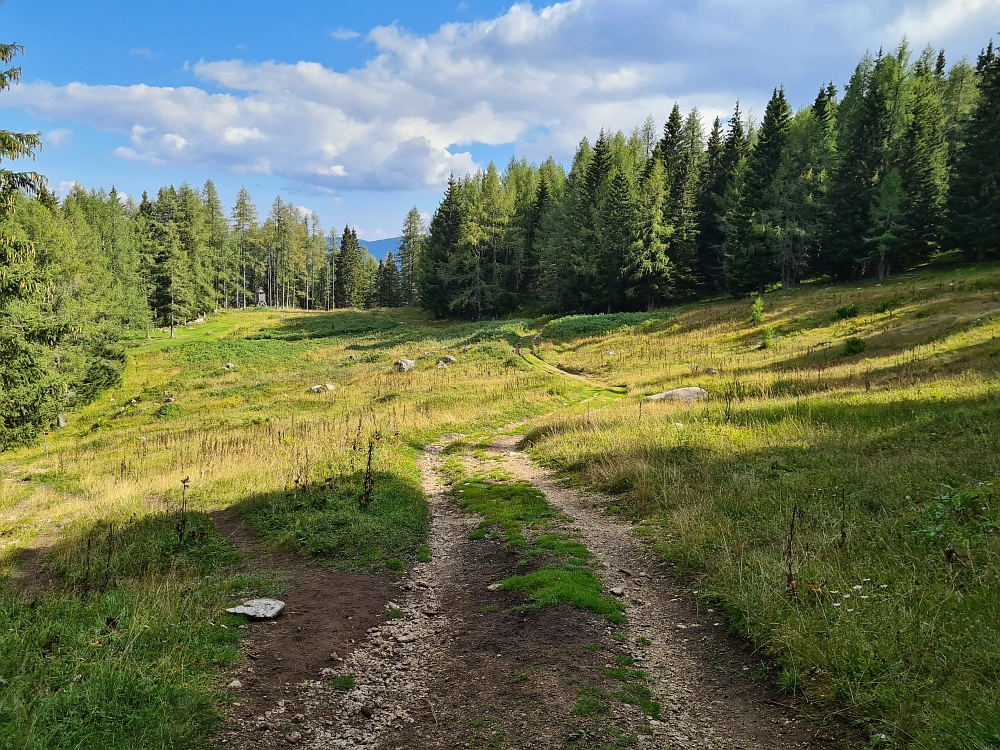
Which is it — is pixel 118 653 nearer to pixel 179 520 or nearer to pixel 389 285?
pixel 179 520

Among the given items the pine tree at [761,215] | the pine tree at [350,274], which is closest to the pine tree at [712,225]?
the pine tree at [761,215]

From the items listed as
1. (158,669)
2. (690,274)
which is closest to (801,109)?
(690,274)

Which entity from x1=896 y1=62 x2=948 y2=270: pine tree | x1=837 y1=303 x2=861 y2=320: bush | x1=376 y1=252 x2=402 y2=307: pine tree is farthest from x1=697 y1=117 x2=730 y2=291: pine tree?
x1=376 y1=252 x2=402 y2=307: pine tree

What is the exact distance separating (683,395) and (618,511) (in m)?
11.5

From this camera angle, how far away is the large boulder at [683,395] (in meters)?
20.3

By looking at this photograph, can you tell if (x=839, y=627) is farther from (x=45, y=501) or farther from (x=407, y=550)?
(x=45, y=501)

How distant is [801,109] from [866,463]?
60949 mm

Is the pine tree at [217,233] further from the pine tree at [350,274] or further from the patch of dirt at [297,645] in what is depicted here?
the patch of dirt at [297,645]

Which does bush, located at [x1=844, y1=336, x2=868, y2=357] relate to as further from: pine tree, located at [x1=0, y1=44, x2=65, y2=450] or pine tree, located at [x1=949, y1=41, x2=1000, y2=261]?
pine tree, located at [x1=0, y1=44, x2=65, y2=450]

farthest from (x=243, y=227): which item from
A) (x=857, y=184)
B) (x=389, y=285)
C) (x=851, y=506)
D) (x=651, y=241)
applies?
(x=851, y=506)

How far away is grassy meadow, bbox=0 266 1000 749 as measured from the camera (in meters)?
4.45

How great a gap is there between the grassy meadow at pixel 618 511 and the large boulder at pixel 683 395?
119 centimetres

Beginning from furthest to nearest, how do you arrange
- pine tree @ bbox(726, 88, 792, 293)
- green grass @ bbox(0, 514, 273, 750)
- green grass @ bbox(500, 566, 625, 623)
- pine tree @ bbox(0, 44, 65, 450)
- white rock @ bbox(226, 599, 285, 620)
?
pine tree @ bbox(726, 88, 792, 293) → pine tree @ bbox(0, 44, 65, 450) → green grass @ bbox(500, 566, 625, 623) → white rock @ bbox(226, 599, 285, 620) → green grass @ bbox(0, 514, 273, 750)

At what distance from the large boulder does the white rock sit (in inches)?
654
